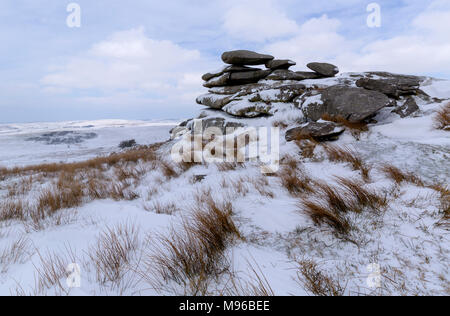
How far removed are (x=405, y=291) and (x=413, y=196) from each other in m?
1.26

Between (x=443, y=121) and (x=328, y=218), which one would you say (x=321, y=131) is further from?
(x=328, y=218)

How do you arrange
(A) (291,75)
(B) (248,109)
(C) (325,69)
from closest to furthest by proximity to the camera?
(B) (248,109)
(C) (325,69)
(A) (291,75)

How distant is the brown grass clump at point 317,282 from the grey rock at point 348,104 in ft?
16.1

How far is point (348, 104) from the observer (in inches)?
206

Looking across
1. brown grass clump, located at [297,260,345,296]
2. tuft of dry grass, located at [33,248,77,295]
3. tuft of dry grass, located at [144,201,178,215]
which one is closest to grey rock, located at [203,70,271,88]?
tuft of dry grass, located at [144,201,178,215]

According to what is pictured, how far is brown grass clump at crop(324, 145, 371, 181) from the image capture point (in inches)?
110

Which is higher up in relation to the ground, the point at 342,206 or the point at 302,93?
the point at 302,93

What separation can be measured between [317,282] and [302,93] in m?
7.89

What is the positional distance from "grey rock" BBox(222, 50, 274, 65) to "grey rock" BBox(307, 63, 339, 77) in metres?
2.23

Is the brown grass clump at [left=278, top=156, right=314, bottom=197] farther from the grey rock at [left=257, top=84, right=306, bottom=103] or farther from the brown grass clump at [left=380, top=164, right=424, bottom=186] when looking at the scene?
the grey rock at [left=257, top=84, right=306, bottom=103]

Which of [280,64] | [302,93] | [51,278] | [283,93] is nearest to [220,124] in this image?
[283,93]

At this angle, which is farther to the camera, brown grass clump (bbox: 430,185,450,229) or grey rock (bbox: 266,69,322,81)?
grey rock (bbox: 266,69,322,81)

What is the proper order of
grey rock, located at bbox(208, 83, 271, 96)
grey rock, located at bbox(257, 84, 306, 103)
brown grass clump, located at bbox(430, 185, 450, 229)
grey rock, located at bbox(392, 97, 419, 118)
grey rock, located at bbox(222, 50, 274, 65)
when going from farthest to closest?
grey rock, located at bbox(222, 50, 274, 65)
grey rock, located at bbox(208, 83, 271, 96)
grey rock, located at bbox(257, 84, 306, 103)
grey rock, located at bbox(392, 97, 419, 118)
brown grass clump, located at bbox(430, 185, 450, 229)
